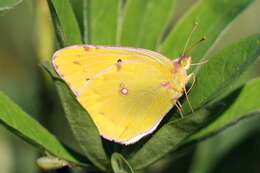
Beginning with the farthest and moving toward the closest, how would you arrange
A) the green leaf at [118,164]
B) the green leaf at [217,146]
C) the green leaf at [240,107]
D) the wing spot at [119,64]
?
the green leaf at [217,146]
the wing spot at [119,64]
the green leaf at [240,107]
the green leaf at [118,164]

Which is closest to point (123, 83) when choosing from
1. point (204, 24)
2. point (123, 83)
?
point (123, 83)

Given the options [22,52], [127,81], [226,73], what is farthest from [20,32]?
[226,73]

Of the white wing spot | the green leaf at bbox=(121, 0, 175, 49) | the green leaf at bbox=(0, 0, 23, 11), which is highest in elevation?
the green leaf at bbox=(0, 0, 23, 11)

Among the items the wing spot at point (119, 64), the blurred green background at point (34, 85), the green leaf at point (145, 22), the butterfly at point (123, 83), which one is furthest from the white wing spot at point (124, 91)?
the blurred green background at point (34, 85)

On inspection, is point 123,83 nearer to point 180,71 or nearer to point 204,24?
point 180,71

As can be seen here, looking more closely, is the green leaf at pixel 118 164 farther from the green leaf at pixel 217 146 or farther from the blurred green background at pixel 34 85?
the green leaf at pixel 217 146

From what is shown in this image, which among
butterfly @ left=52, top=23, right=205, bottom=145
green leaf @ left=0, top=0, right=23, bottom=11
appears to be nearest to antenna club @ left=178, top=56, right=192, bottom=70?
butterfly @ left=52, top=23, right=205, bottom=145

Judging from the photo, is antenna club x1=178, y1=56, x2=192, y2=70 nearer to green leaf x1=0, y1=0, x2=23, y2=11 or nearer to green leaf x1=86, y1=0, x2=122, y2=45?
green leaf x1=86, y1=0, x2=122, y2=45
